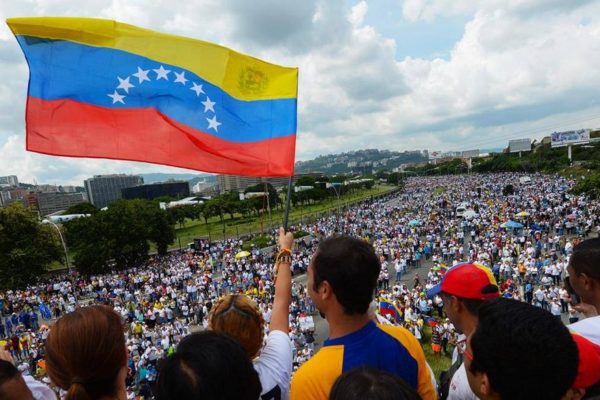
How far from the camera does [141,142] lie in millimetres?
5367

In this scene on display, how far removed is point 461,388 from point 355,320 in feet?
2.56

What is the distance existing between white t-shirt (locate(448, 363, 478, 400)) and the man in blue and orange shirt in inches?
7.8

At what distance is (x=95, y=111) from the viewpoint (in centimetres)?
519

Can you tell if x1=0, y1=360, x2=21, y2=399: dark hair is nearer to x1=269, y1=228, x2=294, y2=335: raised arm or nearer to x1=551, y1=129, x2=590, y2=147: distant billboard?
x1=269, y1=228, x2=294, y2=335: raised arm

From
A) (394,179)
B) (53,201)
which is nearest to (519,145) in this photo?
(394,179)

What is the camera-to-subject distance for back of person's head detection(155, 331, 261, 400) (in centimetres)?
163

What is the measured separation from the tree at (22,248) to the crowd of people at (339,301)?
699cm

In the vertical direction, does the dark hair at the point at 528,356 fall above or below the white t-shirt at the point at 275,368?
above

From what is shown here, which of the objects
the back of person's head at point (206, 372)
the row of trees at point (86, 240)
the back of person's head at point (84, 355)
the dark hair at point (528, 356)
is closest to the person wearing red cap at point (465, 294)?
the dark hair at point (528, 356)

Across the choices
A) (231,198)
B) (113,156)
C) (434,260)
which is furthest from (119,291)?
(231,198)

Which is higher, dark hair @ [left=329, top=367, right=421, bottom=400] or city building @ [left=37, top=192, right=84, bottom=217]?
dark hair @ [left=329, top=367, right=421, bottom=400]

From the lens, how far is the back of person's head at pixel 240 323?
2369mm

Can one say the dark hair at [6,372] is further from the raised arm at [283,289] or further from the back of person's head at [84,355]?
the raised arm at [283,289]

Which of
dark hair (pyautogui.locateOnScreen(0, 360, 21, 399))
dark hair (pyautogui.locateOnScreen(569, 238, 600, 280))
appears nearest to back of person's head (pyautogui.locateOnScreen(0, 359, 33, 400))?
dark hair (pyautogui.locateOnScreen(0, 360, 21, 399))
